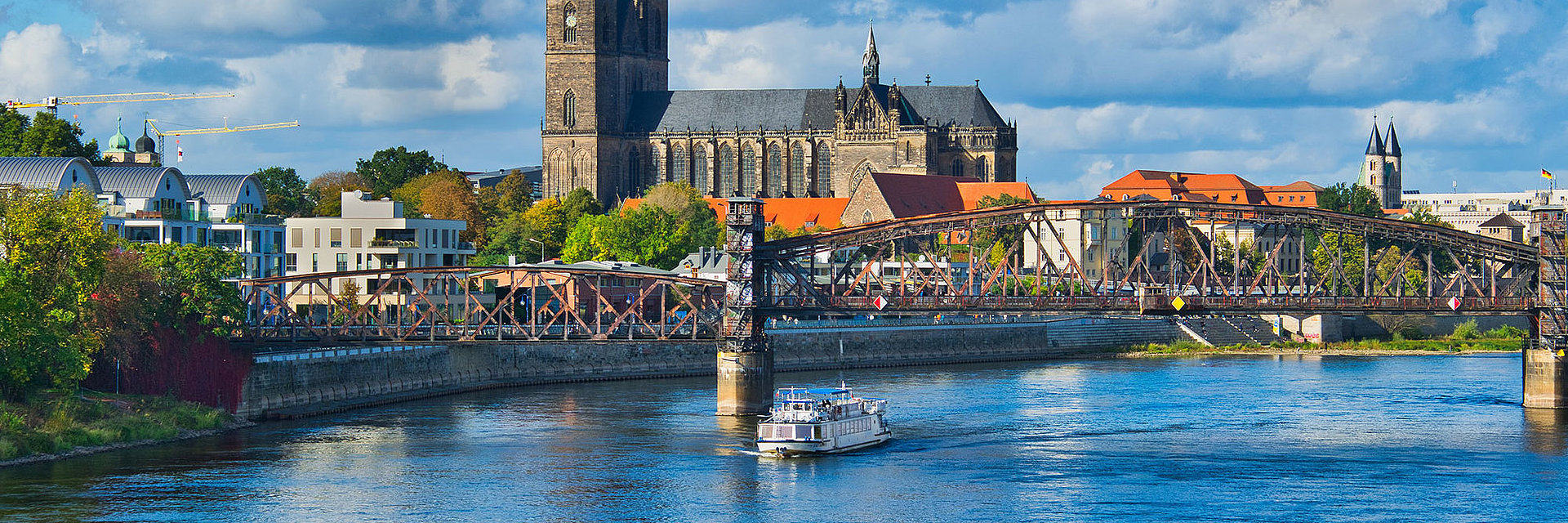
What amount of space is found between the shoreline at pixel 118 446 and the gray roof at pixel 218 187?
67599 mm

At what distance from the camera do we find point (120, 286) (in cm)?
8162

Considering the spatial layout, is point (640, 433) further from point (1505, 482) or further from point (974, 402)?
point (1505, 482)

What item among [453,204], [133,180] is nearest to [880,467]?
[133,180]

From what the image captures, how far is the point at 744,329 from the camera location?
8912cm

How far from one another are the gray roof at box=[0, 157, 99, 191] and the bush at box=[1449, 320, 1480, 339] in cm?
9402

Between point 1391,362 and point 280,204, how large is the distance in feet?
350

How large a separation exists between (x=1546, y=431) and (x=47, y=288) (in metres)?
59.0

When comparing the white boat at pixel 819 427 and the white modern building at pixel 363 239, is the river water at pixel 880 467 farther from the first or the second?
the white modern building at pixel 363 239

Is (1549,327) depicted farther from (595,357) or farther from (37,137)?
(37,137)

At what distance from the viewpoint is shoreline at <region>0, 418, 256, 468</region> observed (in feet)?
233

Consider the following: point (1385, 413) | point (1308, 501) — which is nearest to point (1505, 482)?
point (1308, 501)

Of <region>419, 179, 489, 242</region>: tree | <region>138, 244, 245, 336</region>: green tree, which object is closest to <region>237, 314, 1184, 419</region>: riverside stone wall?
<region>138, 244, 245, 336</region>: green tree

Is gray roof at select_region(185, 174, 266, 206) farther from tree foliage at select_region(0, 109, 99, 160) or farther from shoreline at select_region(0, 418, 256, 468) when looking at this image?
shoreline at select_region(0, 418, 256, 468)

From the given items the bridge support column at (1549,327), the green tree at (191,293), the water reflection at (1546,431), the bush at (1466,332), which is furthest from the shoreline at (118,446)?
the bush at (1466,332)
